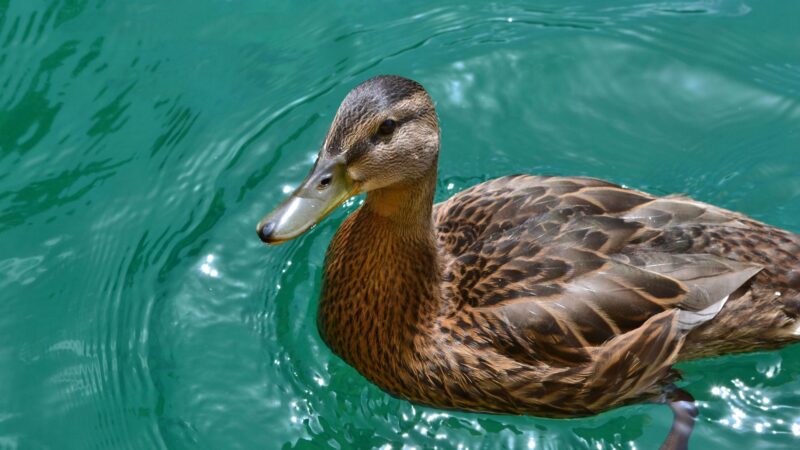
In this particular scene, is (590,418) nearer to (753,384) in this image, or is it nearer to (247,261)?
(753,384)

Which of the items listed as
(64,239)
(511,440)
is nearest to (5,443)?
(64,239)

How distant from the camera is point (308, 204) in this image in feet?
13.3

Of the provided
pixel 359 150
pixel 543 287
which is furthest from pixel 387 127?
pixel 543 287

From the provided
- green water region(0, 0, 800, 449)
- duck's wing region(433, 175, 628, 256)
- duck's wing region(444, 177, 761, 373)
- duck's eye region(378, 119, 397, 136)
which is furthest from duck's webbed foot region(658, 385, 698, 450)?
duck's eye region(378, 119, 397, 136)

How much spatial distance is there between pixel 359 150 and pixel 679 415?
2133 millimetres

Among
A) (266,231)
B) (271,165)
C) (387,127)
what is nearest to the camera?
(266,231)

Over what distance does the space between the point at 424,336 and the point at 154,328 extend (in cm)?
160

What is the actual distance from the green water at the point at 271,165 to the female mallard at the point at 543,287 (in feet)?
1.19

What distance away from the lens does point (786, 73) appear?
20.4 ft

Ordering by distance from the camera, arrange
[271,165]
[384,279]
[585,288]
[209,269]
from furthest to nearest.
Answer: [271,165]
[209,269]
[384,279]
[585,288]

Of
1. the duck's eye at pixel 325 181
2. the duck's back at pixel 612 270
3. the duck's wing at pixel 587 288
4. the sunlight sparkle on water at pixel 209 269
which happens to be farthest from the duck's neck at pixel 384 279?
the sunlight sparkle on water at pixel 209 269

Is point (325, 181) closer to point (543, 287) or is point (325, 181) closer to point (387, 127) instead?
point (387, 127)

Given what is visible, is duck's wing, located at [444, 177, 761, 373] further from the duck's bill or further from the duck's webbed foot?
the duck's bill

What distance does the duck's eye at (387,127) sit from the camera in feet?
13.5
